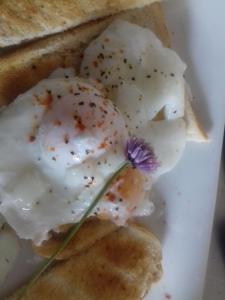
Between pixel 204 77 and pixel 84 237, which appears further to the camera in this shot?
pixel 204 77

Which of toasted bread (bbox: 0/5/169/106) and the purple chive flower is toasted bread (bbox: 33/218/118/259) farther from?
toasted bread (bbox: 0/5/169/106)

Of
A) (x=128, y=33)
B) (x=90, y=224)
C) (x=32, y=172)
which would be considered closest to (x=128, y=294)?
(x=90, y=224)

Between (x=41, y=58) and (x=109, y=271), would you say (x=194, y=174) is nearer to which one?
(x=109, y=271)

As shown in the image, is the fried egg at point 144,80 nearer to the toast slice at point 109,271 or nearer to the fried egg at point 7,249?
the toast slice at point 109,271

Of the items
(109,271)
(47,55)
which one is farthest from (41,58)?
(109,271)

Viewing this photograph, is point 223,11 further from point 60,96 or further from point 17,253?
point 17,253

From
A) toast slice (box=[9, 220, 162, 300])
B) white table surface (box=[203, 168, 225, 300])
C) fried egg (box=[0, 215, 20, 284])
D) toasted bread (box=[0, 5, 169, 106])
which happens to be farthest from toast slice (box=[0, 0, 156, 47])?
white table surface (box=[203, 168, 225, 300])
